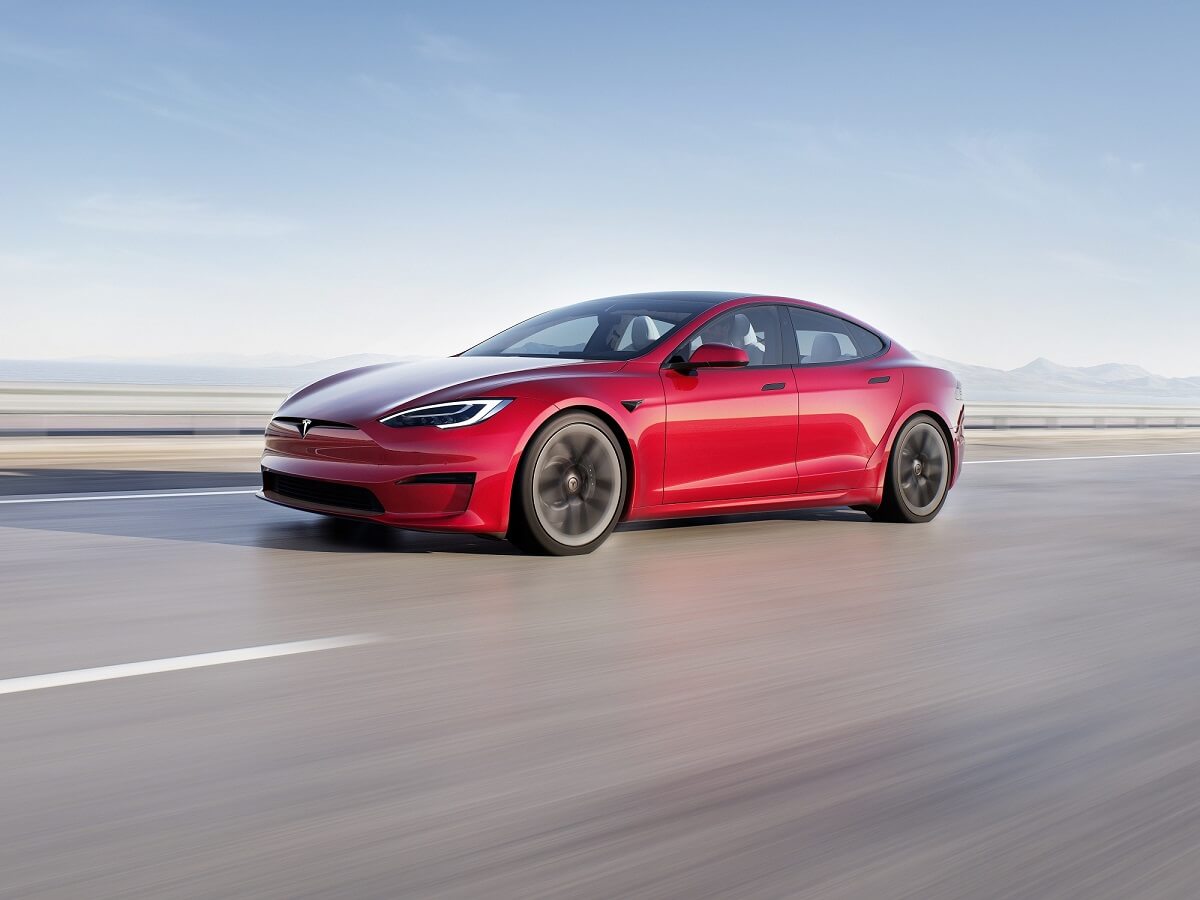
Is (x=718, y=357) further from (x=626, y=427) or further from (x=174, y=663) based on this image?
(x=174, y=663)

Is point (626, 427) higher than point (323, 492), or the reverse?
point (626, 427)

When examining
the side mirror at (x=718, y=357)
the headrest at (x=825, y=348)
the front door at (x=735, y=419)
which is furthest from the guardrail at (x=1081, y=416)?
the side mirror at (x=718, y=357)

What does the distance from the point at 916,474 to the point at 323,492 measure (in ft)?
12.6

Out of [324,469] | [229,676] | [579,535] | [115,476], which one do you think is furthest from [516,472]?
[115,476]

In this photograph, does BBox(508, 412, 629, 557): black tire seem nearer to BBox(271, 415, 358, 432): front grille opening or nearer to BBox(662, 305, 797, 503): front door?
BBox(662, 305, 797, 503): front door

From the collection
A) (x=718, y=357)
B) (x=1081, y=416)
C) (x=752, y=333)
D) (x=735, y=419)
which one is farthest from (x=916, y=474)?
(x=1081, y=416)

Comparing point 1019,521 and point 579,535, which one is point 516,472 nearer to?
point 579,535

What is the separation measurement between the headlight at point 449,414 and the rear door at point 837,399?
2.09m

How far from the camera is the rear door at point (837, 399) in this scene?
7.83 meters

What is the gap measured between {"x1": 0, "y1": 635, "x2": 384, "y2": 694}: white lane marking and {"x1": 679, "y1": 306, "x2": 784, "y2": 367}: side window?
3.38 m

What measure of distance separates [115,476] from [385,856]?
352 inches

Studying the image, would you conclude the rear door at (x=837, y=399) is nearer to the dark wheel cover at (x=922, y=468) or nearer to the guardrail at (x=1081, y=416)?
the dark wheel cover at (x=922, y=468)

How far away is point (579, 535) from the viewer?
6699 millimetres

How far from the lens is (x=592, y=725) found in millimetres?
3736
